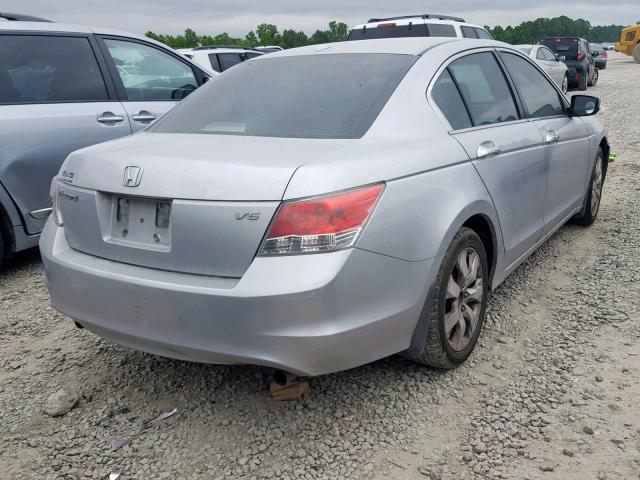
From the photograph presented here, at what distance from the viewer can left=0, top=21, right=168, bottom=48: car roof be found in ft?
15.7

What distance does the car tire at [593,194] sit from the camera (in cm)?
533

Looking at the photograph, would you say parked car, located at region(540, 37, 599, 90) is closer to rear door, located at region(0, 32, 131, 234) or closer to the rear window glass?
the rear window glass

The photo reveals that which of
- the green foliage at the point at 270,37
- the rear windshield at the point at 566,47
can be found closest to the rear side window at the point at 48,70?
the rear windshield at the point at 566,47

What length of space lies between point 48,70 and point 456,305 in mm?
3597

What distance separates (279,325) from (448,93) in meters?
1.62

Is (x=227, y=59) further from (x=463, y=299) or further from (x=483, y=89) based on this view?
(x=463, y=299)

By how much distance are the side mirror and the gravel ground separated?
1.45 metres

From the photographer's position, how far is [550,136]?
4.12m

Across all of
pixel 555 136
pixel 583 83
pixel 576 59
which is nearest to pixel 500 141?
pixel 555 136

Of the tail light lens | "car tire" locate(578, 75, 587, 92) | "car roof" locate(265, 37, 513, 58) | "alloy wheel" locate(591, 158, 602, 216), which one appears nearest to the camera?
the tail light lens

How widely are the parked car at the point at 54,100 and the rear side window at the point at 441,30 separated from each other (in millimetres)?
6920

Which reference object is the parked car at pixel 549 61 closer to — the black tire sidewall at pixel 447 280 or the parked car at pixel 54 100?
the parked car at pixel 54 100

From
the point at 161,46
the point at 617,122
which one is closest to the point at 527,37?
the point at 617,122

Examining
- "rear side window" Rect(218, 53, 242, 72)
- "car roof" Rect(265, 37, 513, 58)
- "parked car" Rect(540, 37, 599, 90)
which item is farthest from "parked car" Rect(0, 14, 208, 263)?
"parked car" Rect(540, 37, 599, 90)
